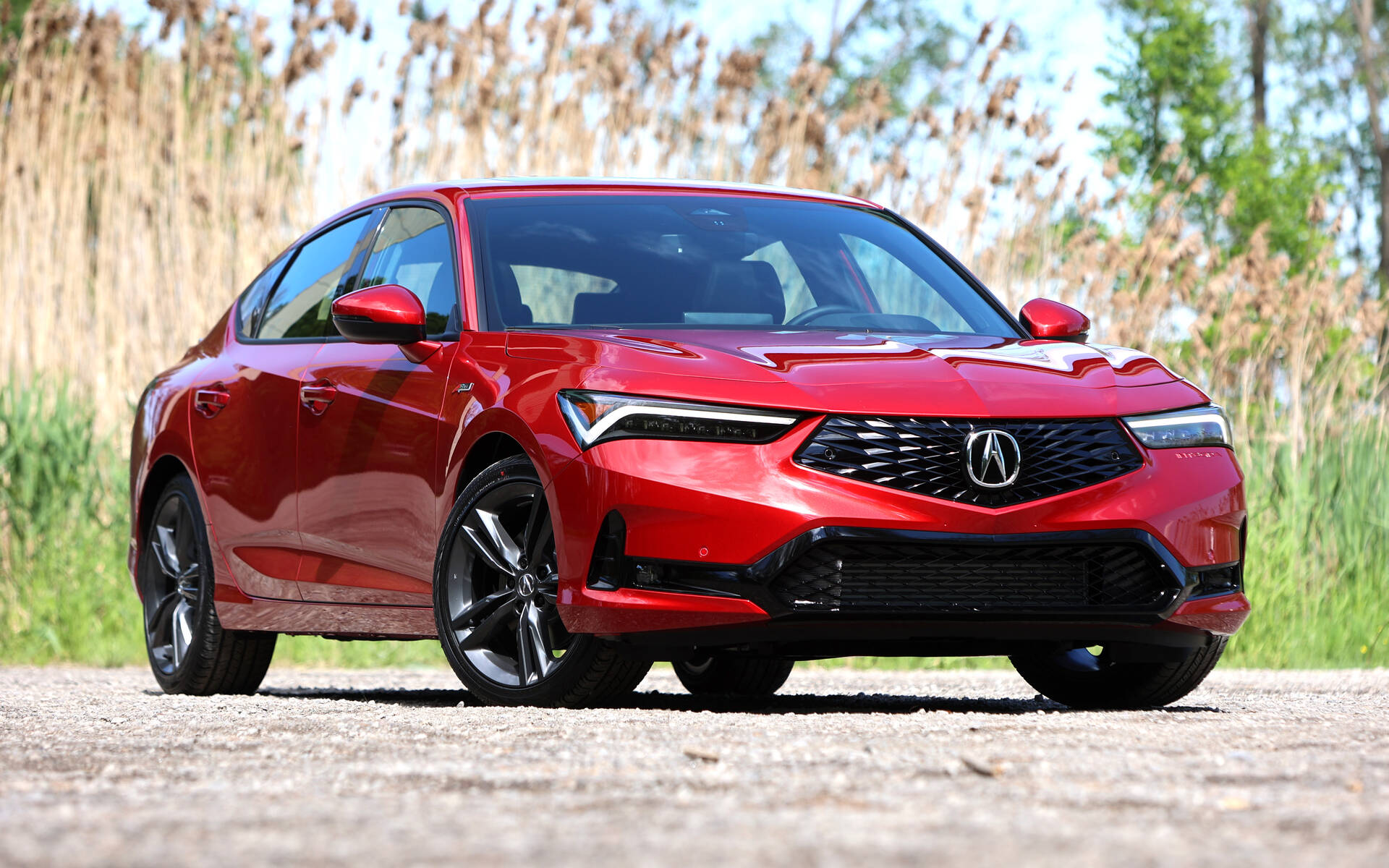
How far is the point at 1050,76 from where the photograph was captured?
31922 millimetres

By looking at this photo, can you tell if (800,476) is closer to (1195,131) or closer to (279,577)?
(279,577)

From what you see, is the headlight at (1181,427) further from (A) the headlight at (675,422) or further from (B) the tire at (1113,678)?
(A) the headlight at (675,422)

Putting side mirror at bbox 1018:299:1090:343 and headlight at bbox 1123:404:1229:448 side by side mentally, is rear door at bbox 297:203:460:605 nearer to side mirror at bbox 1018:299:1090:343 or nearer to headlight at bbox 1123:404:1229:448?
side mirror at bbox 1018:299:1090:343

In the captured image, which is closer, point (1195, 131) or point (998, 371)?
point (998, 371)

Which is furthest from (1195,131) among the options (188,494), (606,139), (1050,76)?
(188,494)

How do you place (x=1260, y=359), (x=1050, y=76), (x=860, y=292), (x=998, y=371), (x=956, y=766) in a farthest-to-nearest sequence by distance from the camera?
(x=1050, y=76) → (x=1260, y=359) → (x=860, y=292) → (x=998, y=371) → (x=956, y=766)

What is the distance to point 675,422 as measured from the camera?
474 centimetres

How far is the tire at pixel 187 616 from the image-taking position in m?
6.73

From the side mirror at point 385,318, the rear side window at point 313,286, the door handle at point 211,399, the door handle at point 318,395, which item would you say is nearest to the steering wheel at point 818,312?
the side mirror at point 385,318

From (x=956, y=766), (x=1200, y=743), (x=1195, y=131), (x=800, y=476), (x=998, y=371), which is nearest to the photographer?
(x=956, y=766)

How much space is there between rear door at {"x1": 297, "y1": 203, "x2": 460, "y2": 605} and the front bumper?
828 mm

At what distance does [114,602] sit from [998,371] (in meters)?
5.81

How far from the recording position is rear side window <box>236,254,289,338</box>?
7.05m

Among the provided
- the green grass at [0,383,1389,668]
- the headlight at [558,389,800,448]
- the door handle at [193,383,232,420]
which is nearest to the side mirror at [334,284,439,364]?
the headlight at [558,389,800,448]
